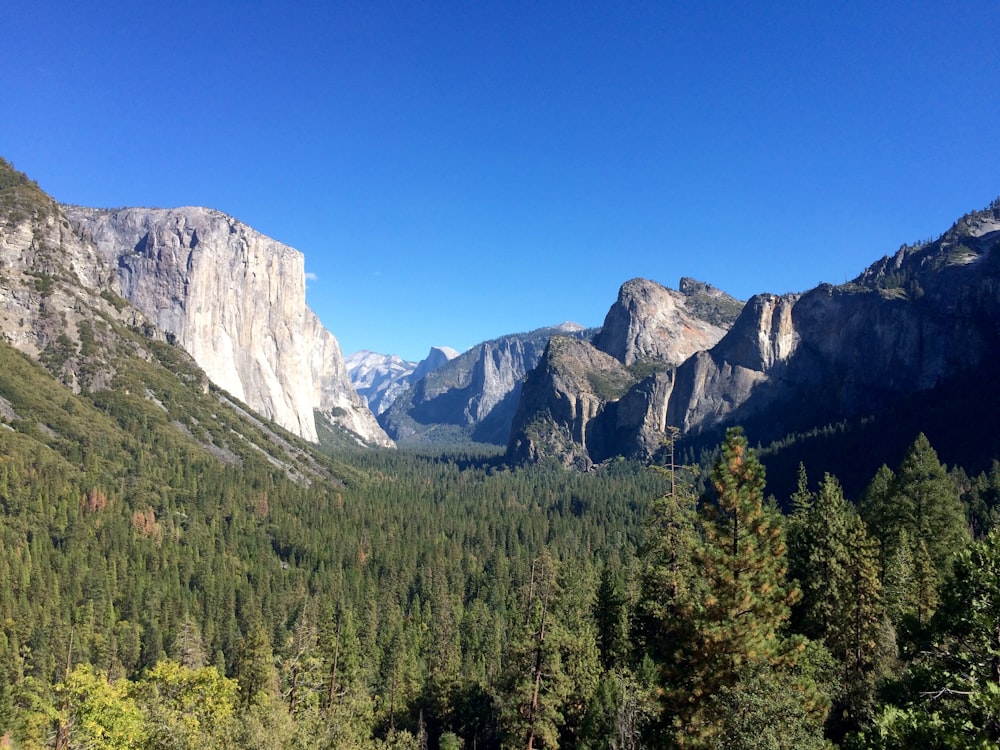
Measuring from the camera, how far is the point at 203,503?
120 m

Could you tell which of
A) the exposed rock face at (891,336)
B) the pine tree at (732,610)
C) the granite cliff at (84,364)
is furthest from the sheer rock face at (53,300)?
the pine tree at (732,610)

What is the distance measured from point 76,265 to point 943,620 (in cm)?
22260

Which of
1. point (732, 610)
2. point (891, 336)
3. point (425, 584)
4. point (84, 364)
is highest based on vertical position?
A: point (891, 336)

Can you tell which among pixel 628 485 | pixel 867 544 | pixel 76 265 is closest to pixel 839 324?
pixel 628 485

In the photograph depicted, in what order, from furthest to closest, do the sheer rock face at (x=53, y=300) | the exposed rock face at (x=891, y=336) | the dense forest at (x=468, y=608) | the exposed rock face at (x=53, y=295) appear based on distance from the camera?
the exposed rock face at (x=891, y=336)
the exposed rock face at (x=53, y=295)
the sheer rock face at (x=53, y=300)
the dense forest at (x=468, y=608)

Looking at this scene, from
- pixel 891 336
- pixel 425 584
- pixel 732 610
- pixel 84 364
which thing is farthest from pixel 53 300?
pixel 891 336

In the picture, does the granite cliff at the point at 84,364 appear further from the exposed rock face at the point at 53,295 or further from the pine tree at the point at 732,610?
the pine tree at the point at 732,610

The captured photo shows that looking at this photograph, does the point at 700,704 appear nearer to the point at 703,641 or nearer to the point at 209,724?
the point at 703,641

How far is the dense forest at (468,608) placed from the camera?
741 inches

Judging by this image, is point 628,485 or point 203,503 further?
point 628,485

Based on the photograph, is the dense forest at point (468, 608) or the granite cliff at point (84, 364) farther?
the granite cliff at point (84, 364)

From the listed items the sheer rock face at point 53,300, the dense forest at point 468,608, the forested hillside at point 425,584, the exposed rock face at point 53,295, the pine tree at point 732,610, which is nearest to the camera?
the dense forest at point 468,608

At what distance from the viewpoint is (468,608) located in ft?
289

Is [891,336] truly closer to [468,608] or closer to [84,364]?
[468,608]
